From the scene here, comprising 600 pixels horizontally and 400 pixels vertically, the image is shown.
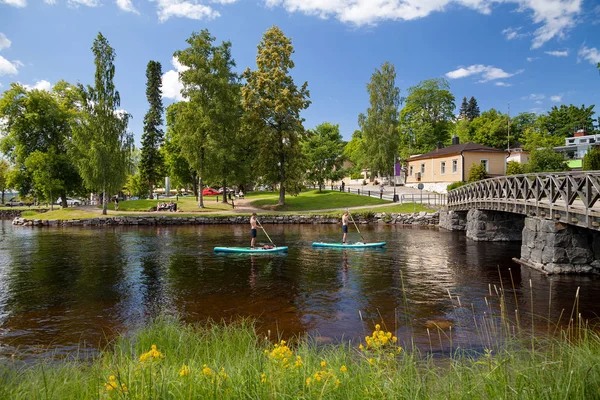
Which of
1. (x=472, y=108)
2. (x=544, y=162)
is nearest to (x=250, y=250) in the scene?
(x=544, y=162)

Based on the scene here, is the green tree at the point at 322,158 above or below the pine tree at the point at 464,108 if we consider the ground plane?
below

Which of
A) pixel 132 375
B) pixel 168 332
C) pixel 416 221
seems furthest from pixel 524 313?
pixel 416 221

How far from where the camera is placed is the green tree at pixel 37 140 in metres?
47.1

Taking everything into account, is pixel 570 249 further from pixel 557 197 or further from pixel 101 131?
pixel 101 131

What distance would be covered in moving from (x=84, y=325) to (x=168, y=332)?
11.7ft

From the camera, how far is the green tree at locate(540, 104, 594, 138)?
78.4 metres

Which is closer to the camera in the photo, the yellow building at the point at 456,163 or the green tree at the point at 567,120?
the yellow building at the point at 456,163

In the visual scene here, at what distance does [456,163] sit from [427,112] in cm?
3133

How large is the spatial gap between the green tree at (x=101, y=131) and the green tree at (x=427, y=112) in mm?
55472

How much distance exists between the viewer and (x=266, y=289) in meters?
13.8

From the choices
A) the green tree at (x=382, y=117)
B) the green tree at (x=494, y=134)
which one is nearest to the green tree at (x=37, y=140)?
the green tree at (x=382, y=117)

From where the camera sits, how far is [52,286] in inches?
565

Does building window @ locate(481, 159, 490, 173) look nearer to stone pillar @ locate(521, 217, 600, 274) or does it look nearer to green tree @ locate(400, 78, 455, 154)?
green tree @ locate(400, 78, 455, 154)

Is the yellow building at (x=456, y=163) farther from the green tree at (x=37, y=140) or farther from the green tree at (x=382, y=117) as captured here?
the green tree at (x=37, y=140)
